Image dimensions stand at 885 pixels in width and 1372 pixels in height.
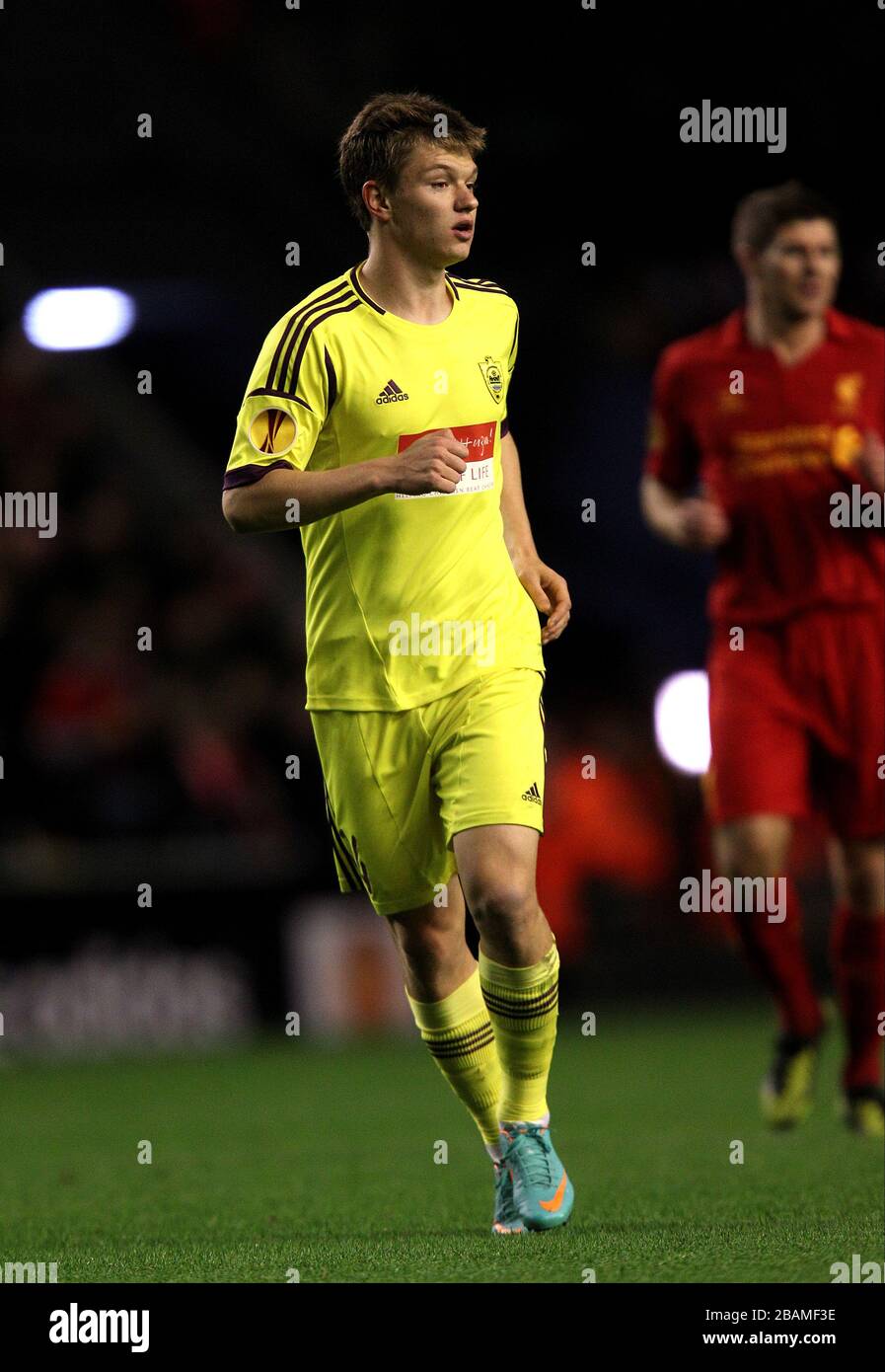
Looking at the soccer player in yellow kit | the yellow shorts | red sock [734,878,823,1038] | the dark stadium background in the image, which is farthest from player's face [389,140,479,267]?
the dark stadium background

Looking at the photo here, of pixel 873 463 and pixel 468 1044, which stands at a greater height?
pixel 873 463

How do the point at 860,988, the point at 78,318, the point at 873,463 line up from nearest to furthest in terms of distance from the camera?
1. the point at 873,463
2. the point at 860,988
3. the point at 78,318

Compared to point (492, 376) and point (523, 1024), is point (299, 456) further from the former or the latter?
point (523, 1024)

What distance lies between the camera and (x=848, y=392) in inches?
282

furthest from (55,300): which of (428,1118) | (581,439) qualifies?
(428,1118)

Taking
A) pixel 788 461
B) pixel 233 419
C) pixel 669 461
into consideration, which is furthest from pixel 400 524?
pixel 233 419

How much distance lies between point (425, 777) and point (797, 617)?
2.38 m

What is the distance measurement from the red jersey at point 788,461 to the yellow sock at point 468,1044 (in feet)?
7.57

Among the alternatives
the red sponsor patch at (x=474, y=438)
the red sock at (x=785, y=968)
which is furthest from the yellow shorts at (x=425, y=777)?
the red sock at (x=785, y=968)

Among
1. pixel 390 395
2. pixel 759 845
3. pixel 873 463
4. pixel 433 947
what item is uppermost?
pixel 873 463

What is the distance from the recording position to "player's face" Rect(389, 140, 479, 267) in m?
5.01

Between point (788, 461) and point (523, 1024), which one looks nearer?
point (523, 1024)

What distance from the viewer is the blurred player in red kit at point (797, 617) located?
7.05 meters

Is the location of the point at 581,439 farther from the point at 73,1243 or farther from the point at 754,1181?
the point at 73,1243
